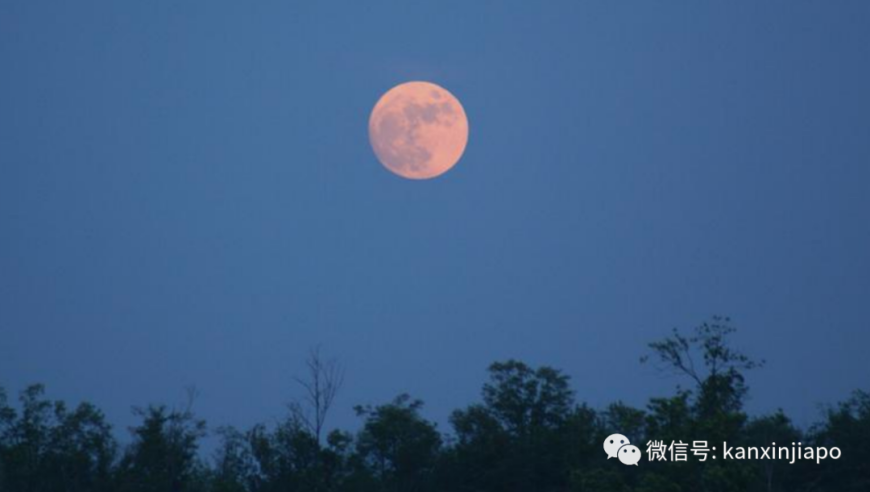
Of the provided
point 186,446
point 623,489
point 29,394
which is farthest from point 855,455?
point 29,394

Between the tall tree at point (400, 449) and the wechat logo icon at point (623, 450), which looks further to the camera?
the tall tree at point (400, 449)

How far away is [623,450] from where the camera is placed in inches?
1417

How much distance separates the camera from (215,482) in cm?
4503

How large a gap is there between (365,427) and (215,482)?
25.4 ft

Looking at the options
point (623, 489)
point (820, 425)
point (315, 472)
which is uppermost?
point (820, 425)

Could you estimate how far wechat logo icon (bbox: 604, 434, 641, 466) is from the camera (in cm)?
3466

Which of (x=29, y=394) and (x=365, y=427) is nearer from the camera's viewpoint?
(x=365, y=427)

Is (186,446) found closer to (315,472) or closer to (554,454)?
(315,472)

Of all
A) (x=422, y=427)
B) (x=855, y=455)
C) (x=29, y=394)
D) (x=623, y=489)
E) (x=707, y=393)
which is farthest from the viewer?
(x=29, y=394)

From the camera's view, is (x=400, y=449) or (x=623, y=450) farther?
→ (x=400, y=449)

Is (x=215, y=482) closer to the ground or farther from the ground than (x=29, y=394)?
closer to the ground

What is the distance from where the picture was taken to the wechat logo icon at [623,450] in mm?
34656

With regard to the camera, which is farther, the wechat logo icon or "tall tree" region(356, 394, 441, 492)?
"tall tree" region(356, 394, 441, 492)

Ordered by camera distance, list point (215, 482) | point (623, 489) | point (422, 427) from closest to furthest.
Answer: point (623, 489)
point (215, 482)
point (422, 427)
